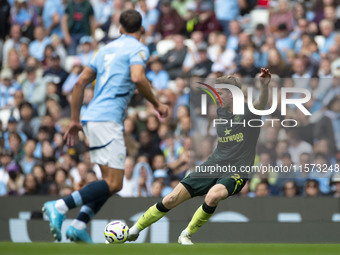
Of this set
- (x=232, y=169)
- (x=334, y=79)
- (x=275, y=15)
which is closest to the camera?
(x=232, y=169)

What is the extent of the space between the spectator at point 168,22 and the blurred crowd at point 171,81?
20 millimetres

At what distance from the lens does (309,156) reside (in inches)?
458

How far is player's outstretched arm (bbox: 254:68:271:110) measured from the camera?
25.2 ft

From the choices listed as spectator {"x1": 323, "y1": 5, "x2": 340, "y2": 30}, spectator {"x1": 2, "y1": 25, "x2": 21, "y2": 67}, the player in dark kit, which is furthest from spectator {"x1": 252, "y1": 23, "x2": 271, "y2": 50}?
the player in dark kit

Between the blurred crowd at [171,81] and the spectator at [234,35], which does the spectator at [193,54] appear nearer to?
the blurred crowd at [171,81]

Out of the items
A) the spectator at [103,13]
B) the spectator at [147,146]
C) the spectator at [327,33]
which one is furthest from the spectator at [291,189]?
the spectator at [103,13]

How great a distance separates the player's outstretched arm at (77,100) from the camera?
7.49 meters

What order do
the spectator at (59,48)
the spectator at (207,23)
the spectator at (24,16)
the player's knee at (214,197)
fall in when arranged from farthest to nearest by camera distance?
1. the spectator at (24,16)
2. the spectator at (59,48)
3. the spectator at (207,23)
4. the player's knee at (214,197)

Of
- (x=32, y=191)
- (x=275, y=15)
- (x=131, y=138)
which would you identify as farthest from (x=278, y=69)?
(x=32, y=191)

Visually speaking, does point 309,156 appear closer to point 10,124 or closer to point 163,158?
point 163,158

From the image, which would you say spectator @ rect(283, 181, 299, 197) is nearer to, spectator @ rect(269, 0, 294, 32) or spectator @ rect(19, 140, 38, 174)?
spectator @ rect(269, 0, 294, 32)

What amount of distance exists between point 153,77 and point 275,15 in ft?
8.82

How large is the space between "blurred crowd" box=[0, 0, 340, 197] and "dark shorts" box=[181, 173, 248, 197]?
10.7 feet

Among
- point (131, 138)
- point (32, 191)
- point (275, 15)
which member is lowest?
point (32, 191)
